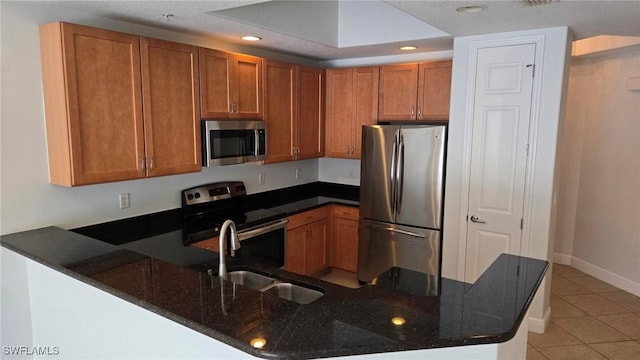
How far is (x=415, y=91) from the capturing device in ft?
13.4

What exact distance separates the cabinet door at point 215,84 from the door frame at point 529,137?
6.19 ft

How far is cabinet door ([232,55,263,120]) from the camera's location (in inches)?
139

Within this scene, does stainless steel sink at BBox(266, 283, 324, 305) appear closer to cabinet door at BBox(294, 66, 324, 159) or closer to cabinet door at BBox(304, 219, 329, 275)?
cabinet door at BBox(304, 219, 329, 275)

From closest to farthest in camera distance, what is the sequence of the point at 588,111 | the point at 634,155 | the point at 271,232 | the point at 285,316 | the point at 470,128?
the point at 285,316 < the point at 470,128 < the point at 271,232 < the point at 634,155 < the point at 588,111

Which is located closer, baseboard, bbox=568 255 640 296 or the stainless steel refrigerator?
the stainless steel refrigerator

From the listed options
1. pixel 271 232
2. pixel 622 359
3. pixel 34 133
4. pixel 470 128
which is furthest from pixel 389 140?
pixel 34 133

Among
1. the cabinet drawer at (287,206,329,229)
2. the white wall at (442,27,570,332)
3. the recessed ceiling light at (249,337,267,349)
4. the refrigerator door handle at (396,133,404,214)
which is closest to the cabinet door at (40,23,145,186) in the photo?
the cabinet drawer at (287,206,329,229)

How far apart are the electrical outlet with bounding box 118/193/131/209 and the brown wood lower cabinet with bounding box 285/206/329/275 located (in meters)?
1.38

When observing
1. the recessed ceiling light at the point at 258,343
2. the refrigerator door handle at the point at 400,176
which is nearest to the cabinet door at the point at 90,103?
the recessed ceiling light at the point at 258,343

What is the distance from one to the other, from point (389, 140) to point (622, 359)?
7.91ft

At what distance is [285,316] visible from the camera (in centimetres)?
158

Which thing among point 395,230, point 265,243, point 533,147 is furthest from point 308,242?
point 533,147

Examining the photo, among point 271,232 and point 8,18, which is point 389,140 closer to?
point 271,232

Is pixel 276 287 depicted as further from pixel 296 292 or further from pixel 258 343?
pixel 258 343
